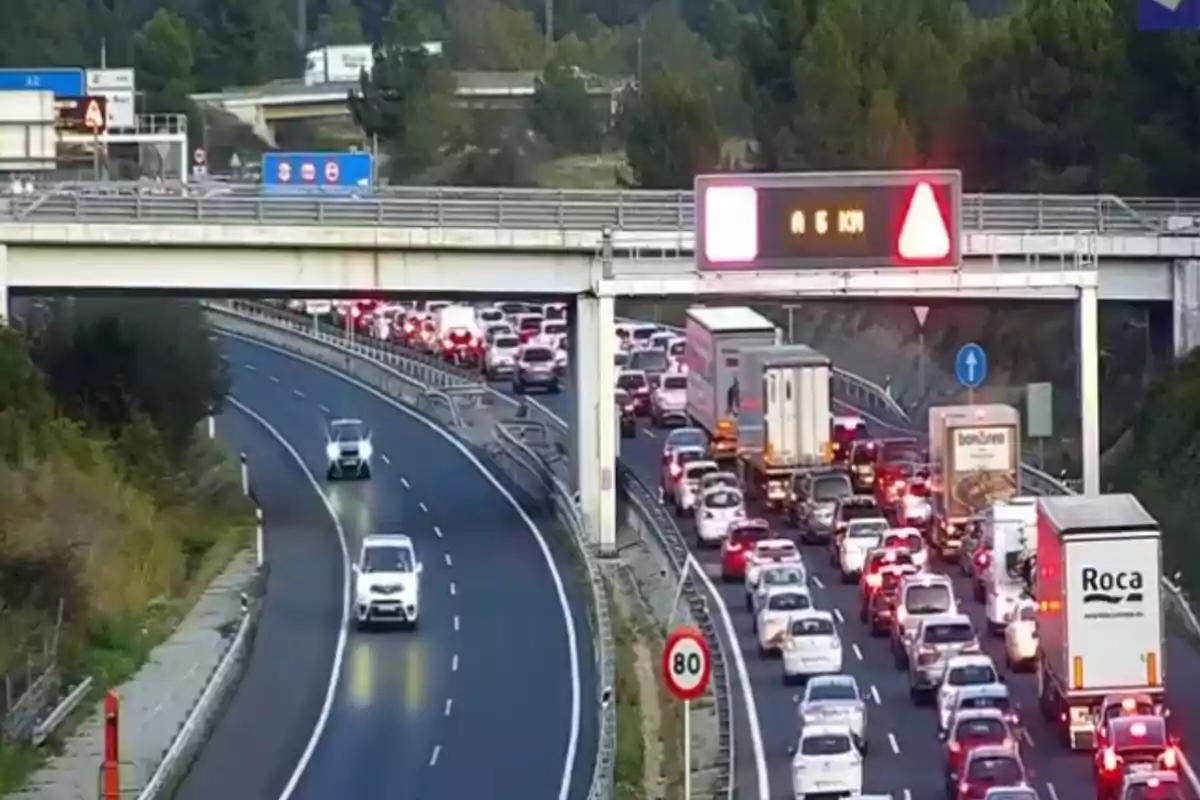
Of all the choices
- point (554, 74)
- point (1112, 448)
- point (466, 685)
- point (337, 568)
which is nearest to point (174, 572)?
point (337, 568)

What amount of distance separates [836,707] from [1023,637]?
6499 mm

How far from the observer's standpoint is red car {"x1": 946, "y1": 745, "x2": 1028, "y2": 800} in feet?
103

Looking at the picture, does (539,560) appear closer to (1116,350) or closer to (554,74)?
(1116,350)

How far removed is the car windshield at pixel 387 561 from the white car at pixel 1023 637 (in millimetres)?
12039

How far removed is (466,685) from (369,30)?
5578 inches

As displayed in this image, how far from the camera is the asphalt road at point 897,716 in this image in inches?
1358

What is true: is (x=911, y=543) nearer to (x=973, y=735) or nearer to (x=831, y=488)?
(x=831, y=488)

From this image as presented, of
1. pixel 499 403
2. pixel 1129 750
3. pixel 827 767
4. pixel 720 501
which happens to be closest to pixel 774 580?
pixel 720 501

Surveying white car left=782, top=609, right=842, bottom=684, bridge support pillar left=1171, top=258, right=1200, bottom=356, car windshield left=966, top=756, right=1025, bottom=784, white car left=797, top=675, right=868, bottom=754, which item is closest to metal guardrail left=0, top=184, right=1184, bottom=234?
bridge support pillar left=1171, top=258, right=1200, bottom=356

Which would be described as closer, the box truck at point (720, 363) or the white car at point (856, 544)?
the white car at point (856, 544)

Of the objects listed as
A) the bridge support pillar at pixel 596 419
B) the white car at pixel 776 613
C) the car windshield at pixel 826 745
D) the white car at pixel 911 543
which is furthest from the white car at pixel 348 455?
the car windshield at pixel 826 745

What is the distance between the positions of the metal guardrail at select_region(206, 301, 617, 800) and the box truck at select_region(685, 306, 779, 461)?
141 inches

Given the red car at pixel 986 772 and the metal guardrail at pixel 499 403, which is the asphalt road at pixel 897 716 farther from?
the metal guardrail at pixel 499 403

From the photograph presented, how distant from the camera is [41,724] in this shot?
127ft
